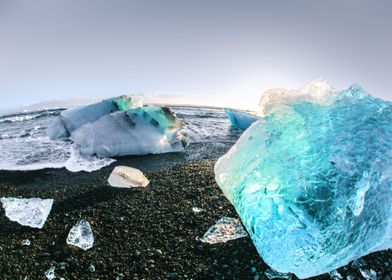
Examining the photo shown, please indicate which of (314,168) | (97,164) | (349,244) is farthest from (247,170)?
(97,164)

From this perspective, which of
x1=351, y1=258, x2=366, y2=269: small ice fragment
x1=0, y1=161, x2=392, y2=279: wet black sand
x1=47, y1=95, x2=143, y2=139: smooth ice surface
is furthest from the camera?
x1=47, y1=95, x2=143, y2=139: smooth ice surface

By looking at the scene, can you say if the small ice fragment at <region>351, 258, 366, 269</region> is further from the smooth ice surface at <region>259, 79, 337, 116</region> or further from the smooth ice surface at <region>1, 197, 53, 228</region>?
the smooth ice surface at <region>1, 197, 53, 228</region>

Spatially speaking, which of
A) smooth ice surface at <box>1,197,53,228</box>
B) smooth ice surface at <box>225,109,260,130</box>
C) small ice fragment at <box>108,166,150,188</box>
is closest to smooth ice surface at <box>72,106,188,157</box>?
small ice fragment at <box>108,166,150,188</box>

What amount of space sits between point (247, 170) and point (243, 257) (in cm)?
76

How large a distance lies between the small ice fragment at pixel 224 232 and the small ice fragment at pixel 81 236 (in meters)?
1.02

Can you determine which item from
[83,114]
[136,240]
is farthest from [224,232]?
Answer: [83,114]

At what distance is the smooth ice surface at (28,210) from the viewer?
11.1 feet

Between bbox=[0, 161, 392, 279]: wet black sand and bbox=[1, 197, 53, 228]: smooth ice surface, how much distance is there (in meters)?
0.08

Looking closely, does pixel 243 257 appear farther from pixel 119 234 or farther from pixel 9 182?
pixel 9 182

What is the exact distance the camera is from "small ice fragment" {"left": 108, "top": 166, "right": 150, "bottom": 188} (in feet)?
13.9

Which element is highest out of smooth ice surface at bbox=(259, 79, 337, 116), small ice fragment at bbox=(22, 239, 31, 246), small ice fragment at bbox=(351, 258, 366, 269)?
smooth ice surface at bbox=(259, 79, 337, 116)

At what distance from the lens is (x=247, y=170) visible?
3.08 metres

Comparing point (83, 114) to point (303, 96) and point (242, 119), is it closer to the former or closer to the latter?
point (242, 119)

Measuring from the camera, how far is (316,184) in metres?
2.71
